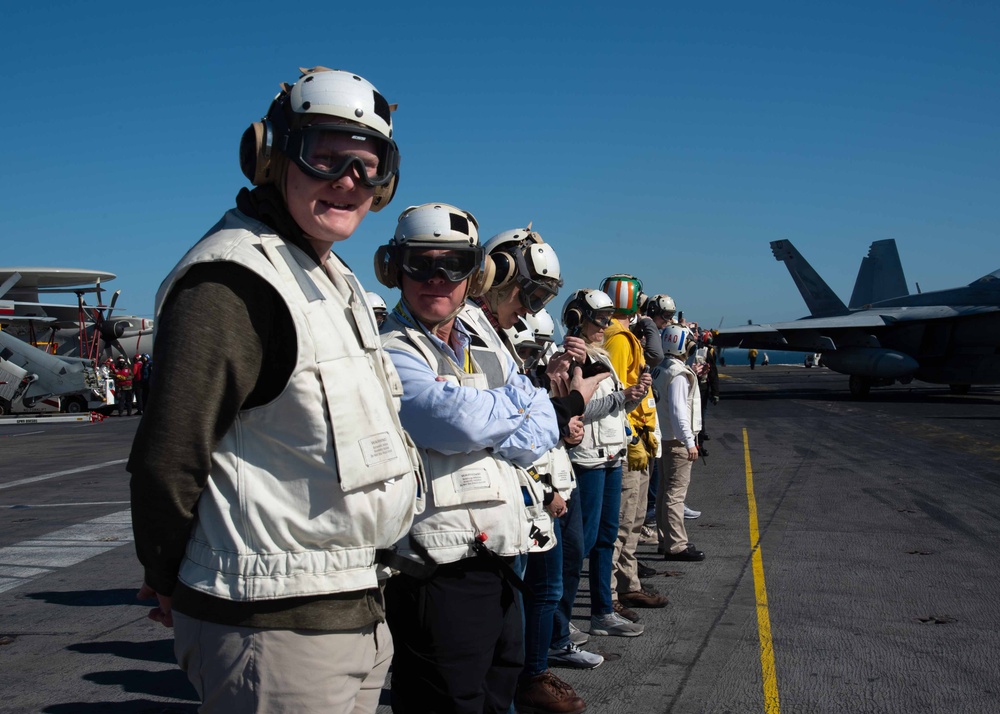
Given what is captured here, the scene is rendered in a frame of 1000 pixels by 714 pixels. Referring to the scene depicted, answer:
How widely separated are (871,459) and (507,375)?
12.9 metres

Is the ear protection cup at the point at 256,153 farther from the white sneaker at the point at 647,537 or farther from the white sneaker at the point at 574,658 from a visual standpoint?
the white sneaker at the point at 647,537

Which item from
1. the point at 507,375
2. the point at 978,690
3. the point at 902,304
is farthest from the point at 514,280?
the point at 902,304

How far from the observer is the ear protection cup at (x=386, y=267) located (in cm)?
312

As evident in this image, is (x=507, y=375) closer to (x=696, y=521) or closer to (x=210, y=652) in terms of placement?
(x=210, y=652)

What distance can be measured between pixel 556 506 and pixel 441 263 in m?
1.28

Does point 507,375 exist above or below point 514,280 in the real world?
below

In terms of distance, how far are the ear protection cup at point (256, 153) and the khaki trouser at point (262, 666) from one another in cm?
105

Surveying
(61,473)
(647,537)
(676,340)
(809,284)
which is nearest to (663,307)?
(676,340)

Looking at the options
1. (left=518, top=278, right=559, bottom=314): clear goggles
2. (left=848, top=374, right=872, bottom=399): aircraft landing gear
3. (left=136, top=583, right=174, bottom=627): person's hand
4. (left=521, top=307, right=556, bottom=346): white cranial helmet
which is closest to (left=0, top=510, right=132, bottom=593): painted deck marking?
(left=521, top=307, right=556, bottom=346): white cranial helmet

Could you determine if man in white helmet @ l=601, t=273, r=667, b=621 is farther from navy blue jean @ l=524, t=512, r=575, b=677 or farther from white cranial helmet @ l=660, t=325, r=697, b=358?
navy blue jean @ l=524, t=512, r=575, b=677

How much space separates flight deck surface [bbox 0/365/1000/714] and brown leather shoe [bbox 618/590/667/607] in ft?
0.26

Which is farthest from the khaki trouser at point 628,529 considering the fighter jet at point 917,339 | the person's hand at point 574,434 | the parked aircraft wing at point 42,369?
the fighter jet at point 917,339

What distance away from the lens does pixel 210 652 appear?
1865 millimetres

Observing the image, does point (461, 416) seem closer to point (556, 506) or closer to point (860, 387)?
point (556, 506)
